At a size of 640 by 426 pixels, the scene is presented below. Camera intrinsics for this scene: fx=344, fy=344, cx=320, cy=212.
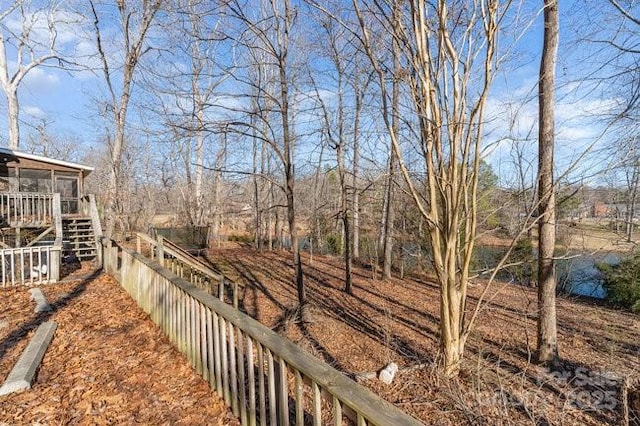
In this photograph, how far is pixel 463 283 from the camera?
3.69m

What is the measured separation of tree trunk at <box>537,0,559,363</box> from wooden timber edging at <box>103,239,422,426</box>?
4.10 meters

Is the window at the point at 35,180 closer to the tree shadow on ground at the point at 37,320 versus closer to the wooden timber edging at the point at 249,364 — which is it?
the tree shadow on ground at the point at 37,320

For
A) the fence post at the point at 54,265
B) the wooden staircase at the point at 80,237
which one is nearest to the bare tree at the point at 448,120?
the fence post at the point at 54,265

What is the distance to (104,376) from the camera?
122 inches

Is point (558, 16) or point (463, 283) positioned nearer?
point (463, 283)

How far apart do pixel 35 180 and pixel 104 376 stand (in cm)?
1443

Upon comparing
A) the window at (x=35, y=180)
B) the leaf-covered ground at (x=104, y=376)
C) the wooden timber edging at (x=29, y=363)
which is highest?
the window at (x=35, y=180)

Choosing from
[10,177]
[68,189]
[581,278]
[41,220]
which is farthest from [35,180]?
[581,278]

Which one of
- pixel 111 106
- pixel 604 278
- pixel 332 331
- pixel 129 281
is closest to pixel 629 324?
pixel 604 278

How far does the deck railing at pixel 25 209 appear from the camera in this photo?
34.2 feet

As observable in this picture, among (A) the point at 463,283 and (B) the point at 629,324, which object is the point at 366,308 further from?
(B) the point at 629,324

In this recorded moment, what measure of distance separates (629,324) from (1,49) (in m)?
24.9

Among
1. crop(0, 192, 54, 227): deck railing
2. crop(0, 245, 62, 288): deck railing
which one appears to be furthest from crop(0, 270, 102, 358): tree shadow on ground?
crop(0, 192, 54, 227): deck railing

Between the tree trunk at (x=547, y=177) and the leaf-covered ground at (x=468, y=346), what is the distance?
31cm
